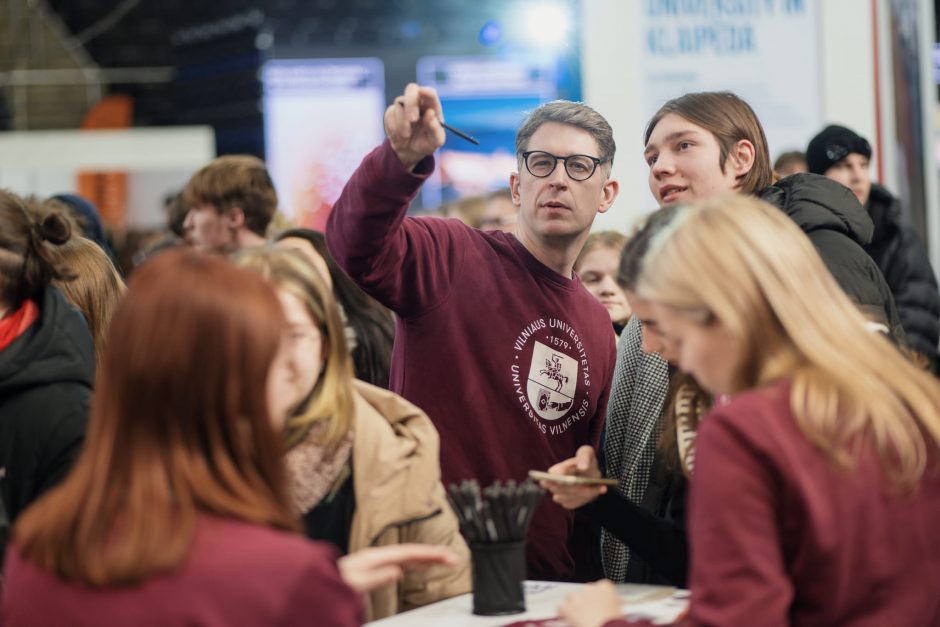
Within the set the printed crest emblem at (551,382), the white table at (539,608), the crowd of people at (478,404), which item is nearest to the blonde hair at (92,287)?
the crowd of people at (478,404)

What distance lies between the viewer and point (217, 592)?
140 cm

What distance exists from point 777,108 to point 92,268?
272 cm

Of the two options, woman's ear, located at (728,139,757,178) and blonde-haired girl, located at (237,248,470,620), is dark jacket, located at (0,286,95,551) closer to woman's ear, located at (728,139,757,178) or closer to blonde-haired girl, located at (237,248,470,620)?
blonde-haired girl, located at (237,248,470,620)

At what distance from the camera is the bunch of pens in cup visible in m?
2.00

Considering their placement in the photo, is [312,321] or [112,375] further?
[312,321]

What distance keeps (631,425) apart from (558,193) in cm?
58

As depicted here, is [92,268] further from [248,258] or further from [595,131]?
[595,131]

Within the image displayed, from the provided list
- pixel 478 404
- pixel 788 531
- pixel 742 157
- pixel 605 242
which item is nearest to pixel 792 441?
pixel 788 531

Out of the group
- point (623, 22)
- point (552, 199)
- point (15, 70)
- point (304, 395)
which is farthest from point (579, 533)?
point (15, 70)

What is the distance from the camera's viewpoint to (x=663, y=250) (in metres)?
1.72

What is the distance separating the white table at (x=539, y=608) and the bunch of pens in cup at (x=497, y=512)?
13cm

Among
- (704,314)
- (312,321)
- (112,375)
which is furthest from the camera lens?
(312,321)

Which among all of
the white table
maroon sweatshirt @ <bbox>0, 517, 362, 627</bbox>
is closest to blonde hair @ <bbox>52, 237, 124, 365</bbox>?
the white table

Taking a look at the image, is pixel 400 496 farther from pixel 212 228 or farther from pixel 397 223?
pixel 212 228
